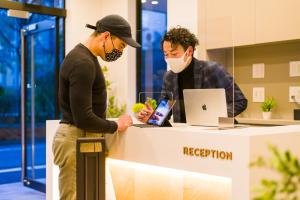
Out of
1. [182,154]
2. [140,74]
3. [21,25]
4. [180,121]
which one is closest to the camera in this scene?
[182,154]

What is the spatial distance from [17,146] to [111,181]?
5.97 meters

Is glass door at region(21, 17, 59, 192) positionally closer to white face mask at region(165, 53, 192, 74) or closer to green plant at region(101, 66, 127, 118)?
green plant at region(101, 66, 127, 118)

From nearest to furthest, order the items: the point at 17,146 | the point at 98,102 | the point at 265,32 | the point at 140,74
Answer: the point at 98,102 → the point at 265,32 → the point at 140,74 → the point at 17,146

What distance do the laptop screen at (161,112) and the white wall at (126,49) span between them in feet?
9.87

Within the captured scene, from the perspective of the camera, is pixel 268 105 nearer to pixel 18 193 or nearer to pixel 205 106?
pixel 205 106

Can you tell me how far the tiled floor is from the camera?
5.20 meters

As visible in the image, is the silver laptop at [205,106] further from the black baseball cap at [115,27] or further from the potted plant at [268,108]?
the potted plant at [268,108]

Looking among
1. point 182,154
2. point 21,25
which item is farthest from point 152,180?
point 21,25

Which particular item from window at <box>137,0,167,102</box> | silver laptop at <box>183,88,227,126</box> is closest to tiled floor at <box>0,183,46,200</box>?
window at <box>137,0,167,102</box>

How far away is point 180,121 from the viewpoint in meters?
2.73

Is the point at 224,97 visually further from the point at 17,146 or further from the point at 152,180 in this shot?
the point at 17,146

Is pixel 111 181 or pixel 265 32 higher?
pixel 265 32

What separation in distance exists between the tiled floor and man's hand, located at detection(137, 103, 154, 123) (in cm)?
313

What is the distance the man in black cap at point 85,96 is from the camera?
211 centimetres
